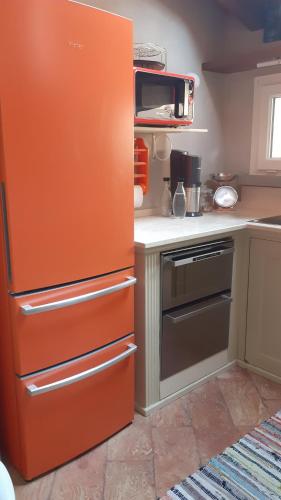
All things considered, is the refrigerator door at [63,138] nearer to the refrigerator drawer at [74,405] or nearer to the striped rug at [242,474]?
the refrigerator drawer at [74,405]

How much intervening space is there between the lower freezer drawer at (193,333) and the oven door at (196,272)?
0.06m

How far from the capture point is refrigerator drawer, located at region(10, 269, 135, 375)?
1.49 meters

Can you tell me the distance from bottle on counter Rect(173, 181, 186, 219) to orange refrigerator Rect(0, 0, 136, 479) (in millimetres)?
768

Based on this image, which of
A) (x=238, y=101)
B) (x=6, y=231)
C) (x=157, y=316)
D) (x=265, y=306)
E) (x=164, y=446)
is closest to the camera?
(x=6, y=231)

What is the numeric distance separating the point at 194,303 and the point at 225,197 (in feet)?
3.14

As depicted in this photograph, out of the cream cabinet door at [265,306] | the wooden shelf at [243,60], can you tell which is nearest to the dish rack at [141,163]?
the cream cabinet door at [265,306]

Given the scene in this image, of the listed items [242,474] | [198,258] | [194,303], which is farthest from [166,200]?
[242,474]

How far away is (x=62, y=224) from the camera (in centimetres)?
151

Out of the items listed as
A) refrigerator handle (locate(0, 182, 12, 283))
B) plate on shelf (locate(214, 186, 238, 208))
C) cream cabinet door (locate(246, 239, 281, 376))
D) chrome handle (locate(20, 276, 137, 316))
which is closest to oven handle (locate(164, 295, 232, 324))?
cream cabinet door (locate(246, 239, 281, 376))

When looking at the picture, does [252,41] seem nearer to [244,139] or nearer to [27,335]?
[244,139]

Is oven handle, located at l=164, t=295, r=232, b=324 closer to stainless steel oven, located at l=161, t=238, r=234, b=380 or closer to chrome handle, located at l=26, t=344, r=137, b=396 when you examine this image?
stainless steel oven, located at l=161, t=238, r=234, b=380

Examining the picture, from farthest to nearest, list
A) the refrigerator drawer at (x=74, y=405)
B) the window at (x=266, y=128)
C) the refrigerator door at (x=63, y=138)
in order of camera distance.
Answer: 1. the window at (x=266, y=128)
2. the refrigerator drawer at (x=74, y=405)
3. the refrigerator door at (x=63, y=138)

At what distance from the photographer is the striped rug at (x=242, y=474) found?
1586 mm

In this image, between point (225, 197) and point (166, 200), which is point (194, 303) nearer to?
point (166, 200)
